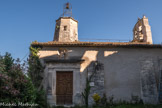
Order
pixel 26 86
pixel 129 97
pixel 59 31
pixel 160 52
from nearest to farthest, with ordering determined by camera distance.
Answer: pixel 26 86
pixel 129 97
pixel 160 52
pixel 59 31

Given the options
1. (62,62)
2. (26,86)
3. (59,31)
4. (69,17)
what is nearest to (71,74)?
(62,62)

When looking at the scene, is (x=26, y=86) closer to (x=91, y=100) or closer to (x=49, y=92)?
(x=49, y=92)

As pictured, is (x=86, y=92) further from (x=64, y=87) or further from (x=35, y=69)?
(x=35, y=69)

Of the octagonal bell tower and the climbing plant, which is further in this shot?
the octagonal bell tower

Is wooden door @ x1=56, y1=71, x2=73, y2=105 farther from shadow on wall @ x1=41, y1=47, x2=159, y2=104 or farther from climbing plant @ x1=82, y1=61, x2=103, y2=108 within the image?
climbing plant @ x1=82, y1=61, x2=103, y2=108

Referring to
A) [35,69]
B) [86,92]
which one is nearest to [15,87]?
→ [35,69]

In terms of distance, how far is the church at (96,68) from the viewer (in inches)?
374

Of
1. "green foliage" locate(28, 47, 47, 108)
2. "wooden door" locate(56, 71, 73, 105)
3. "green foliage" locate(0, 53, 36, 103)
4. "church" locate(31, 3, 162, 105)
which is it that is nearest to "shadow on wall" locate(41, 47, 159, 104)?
"church" locate(31, 3, 162, 105)

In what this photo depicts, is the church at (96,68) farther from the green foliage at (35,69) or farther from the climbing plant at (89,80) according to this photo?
the green foliage at (35,69)

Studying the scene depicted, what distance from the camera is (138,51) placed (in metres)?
10.3

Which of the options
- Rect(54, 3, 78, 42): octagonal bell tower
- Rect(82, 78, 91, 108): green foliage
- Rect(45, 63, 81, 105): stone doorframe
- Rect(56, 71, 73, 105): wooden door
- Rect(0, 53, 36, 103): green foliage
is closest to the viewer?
Rect(0, 53, 36, 103): green foliage

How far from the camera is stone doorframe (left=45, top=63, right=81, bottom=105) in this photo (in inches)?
370

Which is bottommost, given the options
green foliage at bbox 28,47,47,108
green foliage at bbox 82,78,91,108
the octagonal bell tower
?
green foliage at bbox 82,78,91,108

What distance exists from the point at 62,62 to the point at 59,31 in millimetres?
8144
